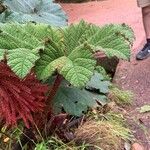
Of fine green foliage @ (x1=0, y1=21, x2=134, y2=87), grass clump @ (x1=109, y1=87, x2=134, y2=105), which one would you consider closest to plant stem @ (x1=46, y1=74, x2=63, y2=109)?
fine green foliage @ (x1=0, y1=21, x2=134, y2=87)

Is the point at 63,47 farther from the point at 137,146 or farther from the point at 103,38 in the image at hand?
the point at 137,146

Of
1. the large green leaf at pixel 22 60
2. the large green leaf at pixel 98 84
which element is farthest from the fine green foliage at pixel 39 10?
the large green leaf at pixel 22 60

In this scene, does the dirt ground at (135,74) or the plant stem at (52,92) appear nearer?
the plant stem at (52,92)

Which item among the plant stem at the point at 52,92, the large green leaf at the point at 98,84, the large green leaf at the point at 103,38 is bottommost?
the large green leaf at the point at 98,84

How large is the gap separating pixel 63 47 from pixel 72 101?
0.47m

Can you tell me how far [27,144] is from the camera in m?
3.27

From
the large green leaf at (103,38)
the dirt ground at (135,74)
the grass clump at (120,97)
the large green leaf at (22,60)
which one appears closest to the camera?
the large green leaf at (22,60)

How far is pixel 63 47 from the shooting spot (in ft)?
9.63

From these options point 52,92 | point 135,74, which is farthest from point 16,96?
point 135,74

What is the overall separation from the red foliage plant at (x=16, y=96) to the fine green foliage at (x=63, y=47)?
0.17m

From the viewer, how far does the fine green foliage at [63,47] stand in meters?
2.66

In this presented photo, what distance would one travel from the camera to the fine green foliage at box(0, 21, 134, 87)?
2.66 m

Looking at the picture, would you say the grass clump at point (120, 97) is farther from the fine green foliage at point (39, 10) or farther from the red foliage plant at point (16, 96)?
the red foliage plant at point (16, 96)

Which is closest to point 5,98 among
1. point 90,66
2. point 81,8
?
point 90,66
